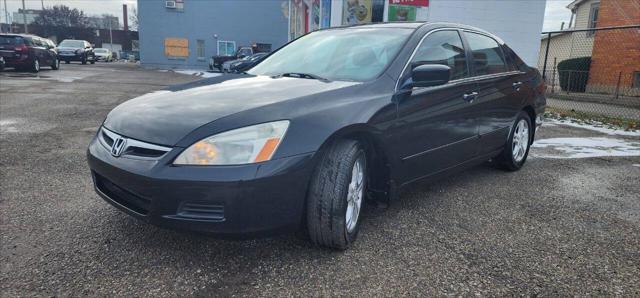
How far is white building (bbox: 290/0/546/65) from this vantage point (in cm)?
1403

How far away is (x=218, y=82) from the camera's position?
3.25 meters

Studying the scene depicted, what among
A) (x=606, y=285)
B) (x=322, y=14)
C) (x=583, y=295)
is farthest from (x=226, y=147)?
(x=322, y=14)

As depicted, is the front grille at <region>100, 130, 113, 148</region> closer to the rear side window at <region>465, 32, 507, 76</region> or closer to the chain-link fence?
the rear side window at <region>465, 32, 507, 76</region>

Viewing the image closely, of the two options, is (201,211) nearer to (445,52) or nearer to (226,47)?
(445,52)

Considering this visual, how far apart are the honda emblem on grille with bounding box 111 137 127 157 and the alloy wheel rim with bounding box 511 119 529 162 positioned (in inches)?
150

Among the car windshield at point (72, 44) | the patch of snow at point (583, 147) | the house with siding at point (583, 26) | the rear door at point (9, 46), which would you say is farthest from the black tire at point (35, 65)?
the house with siding at point (583, 26)

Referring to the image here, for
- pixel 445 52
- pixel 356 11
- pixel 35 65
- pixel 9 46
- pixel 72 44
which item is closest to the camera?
pixel 445 52

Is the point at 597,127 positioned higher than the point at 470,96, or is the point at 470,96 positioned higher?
the point at 470,96

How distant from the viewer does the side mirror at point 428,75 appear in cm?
298

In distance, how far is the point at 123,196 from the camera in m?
2.48

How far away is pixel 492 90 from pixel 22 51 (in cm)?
1889

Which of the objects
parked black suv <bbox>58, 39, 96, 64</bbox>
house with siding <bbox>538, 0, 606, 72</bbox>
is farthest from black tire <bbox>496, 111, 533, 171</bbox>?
parked black suv <bbox>58, 39, 96, 64</bbox>

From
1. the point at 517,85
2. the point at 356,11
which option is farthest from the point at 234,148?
the point at 356,11

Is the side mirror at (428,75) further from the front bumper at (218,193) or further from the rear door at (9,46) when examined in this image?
the rear door at (9,46)
